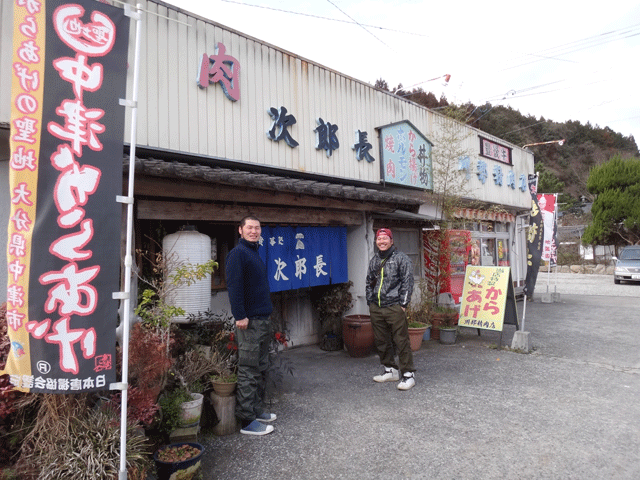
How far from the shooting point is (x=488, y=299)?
26.4ft

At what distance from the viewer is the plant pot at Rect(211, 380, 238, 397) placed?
4.39 meters

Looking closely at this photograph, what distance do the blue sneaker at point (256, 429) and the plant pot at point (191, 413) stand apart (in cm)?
56

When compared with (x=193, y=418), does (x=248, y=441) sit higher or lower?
lower

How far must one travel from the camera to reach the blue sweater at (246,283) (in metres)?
4.18

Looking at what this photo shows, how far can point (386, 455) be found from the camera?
388 centimetres

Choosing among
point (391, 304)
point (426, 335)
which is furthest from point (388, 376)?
point (426, 335)

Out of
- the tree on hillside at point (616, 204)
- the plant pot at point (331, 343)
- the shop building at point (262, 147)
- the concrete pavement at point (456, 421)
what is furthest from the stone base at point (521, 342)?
the tree on hillside at point (616, 204)

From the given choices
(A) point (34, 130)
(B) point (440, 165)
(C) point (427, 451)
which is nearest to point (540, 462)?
(C) point (427, 451)

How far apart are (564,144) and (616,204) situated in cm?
2218

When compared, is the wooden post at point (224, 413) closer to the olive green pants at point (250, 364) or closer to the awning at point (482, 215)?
the olive green pants at point (250, 364)

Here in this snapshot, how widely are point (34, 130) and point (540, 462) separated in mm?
4779

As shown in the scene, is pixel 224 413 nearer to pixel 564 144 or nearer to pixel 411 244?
pixel 411 244

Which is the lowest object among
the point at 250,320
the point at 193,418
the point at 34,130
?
the point at 193,418

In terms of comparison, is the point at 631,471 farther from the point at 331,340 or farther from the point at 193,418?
the point at 331,340
